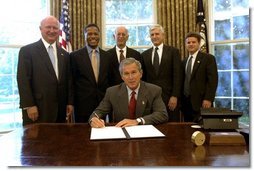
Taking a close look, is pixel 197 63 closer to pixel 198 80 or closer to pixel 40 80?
pixel 198 80

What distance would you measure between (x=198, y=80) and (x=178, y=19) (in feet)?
5.35

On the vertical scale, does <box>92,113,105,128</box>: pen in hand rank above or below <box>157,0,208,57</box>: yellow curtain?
below

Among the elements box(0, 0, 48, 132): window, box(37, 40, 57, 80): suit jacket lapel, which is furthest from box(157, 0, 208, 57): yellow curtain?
box(37, 40, 57, 80): suit jacket lapel

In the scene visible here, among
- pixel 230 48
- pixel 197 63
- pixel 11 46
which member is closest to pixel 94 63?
pixel 197 63

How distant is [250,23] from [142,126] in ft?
4.91

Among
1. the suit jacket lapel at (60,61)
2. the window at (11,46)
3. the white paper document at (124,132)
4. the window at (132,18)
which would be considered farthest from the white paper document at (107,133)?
the window at (132,18)

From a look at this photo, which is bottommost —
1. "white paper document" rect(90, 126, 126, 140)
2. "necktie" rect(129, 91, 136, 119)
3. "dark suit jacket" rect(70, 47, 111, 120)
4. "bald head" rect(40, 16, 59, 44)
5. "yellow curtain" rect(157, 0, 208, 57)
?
"white paper document" rect(90, 126, 126, 140)

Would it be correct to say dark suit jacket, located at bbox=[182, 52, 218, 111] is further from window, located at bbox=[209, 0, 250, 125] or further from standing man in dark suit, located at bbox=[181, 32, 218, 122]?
window, located at bbox=[209, 0, 250, 125]

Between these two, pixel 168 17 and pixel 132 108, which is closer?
pixel 132 108

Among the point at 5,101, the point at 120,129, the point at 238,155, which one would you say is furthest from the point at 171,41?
the point at 238,155

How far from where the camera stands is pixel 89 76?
10.3 feet

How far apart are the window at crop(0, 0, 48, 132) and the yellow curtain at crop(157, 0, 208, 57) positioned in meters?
2.04

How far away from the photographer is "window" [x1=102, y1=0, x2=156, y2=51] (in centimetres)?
495

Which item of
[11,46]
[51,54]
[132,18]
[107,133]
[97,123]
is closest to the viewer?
[107,133]
